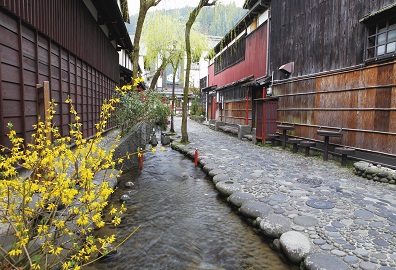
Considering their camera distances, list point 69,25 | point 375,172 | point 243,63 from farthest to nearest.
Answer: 1. point 243,63
2. point 69,25
3. point 375,172

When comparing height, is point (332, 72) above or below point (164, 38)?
below

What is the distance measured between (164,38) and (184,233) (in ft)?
71.1

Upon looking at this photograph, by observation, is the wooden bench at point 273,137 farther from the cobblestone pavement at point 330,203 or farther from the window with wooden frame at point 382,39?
the window with wooden frame at point 382,39

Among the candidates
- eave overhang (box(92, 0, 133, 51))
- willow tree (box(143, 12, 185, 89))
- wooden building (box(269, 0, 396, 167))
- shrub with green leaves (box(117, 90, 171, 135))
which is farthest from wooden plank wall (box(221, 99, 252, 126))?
eave overhang (box(92, 0, 133, 51))

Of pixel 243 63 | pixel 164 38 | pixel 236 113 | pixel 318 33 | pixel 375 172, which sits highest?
pixel 164 38

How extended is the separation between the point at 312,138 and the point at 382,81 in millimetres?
3778

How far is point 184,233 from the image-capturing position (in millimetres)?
5387

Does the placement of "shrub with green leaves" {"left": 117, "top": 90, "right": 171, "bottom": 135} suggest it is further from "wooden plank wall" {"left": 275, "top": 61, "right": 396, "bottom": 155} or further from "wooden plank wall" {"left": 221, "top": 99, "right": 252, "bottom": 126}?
"wooden plank wall" {"left": 221, "top": 99, "right": 252, "bottom": 126}

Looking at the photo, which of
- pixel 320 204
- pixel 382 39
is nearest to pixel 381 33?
pixel 382 39

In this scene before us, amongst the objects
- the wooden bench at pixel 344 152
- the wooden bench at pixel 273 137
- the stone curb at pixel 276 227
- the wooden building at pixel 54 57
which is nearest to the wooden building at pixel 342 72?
the wooden bench at pixel 344 152

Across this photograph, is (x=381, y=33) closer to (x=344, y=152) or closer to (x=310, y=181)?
(x=344, y=152)

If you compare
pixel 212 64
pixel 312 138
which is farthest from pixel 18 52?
pixel 212 64

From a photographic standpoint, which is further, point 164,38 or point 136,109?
point 164,38

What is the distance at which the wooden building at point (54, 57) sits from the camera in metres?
4.88
